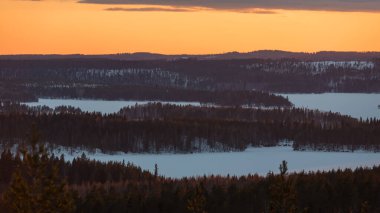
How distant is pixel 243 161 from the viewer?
84.6 m

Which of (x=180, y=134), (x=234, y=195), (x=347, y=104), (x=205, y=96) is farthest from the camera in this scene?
(x=205, y=96)

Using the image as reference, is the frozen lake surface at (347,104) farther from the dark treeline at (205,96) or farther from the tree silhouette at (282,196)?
the tree silhouette at (282,196)

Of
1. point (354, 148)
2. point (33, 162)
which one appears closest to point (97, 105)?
point (354, 148)

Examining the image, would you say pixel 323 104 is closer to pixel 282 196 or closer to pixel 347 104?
pixel 347 104

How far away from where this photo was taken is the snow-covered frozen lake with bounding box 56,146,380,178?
74125mm

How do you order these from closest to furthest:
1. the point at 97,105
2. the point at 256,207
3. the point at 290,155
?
the point at 256,207, the point at 290,155, the point at 97,105

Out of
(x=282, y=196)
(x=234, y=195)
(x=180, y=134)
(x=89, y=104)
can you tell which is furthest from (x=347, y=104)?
(x=282, y=196)

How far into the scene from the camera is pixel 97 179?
201 feet

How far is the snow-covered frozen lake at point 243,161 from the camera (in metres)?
74.1

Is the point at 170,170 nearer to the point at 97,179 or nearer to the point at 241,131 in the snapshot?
the point at 97,179

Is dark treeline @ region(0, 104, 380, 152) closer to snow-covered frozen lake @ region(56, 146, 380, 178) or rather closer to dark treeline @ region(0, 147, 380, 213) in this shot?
snow-covered frozen lake @ region(56, 146, 380, 178)

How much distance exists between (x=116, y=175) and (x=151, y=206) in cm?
2109

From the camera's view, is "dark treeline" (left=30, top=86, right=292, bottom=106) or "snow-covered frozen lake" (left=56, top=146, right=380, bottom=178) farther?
"dark treeline" (left=30, top=86, right=292, bottom=106)

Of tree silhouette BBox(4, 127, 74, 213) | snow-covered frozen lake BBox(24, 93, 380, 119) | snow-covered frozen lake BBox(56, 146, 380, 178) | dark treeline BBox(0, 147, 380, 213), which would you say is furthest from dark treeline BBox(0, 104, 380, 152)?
tree silhouette BBox(4, 127, 74, 213)
